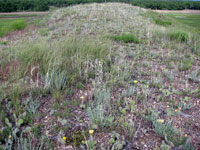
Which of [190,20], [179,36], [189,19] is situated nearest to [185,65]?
[179,36]

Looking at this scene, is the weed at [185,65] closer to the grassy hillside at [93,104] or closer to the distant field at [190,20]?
the grassy hillside at [93,104]

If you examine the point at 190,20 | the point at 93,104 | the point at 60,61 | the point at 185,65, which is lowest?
the point at 93,104

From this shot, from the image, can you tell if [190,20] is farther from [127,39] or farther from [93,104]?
[93,104]

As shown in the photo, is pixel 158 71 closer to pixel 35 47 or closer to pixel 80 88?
pixel 80 88

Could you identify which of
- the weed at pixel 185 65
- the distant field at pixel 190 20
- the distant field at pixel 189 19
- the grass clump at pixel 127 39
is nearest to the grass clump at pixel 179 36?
the grass clump at pixel 127 39

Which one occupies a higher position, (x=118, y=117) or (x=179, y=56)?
(x=179, y=56)

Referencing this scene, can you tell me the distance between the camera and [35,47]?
4621 millimetres

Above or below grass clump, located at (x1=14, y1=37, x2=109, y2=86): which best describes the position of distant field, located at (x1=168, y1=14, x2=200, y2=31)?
above

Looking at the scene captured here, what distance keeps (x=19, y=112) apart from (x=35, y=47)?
80.4 inches

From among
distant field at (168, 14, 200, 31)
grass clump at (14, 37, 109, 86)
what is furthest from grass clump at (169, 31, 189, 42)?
distant field at (168, 14, 200, 31)

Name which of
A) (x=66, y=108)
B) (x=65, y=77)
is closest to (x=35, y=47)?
(x=65, y=77)

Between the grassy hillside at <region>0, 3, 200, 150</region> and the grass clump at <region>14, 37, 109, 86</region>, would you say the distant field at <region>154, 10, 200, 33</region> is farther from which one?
the grass clump at <region>14, 37, 109, 86</region>

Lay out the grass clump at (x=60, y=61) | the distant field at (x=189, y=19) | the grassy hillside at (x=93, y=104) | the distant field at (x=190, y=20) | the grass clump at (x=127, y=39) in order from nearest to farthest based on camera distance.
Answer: the grassy hillside at (x=93, y=104) → the grass clump at (x=60, y=61) → the grass clump at (x=127, y=39) → the distant field at (x=190, y=20) → the distant field at (x=189, y=19)

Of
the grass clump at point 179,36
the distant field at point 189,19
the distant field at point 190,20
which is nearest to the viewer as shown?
the grass clump at point 179,36
